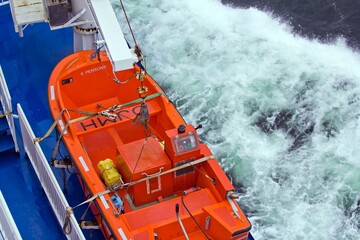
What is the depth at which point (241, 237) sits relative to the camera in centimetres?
599

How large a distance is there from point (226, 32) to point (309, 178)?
4.09 m

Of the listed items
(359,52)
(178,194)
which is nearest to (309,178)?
(178,194)

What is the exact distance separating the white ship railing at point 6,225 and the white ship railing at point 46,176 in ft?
2.10

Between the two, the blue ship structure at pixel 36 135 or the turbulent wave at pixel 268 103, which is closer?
the blue ship structure at pixel 36 135

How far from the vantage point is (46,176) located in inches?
251

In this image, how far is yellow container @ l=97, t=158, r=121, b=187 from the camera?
6.42 m

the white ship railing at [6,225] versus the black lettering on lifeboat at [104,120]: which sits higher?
the black lettering on lifeboat at [104,120]

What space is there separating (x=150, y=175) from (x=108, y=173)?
0.54 metres

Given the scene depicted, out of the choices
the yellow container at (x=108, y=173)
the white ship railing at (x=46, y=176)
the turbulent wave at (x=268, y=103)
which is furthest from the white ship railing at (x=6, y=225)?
the turbulent wave at (x=268, y=103)

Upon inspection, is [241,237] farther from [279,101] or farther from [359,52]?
[359,52]

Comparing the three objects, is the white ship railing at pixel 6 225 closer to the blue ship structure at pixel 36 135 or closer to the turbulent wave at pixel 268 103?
the blue ship structure at pixel 36 135

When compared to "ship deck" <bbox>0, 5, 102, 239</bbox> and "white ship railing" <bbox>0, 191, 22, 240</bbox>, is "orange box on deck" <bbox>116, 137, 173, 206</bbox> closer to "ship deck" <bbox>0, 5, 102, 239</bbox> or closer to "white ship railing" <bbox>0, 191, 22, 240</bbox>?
"ship deck" <bbox>0, 5, 102, 239</bbox>

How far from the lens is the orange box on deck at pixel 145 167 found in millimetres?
6270

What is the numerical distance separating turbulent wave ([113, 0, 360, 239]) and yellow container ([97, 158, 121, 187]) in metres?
2.53
